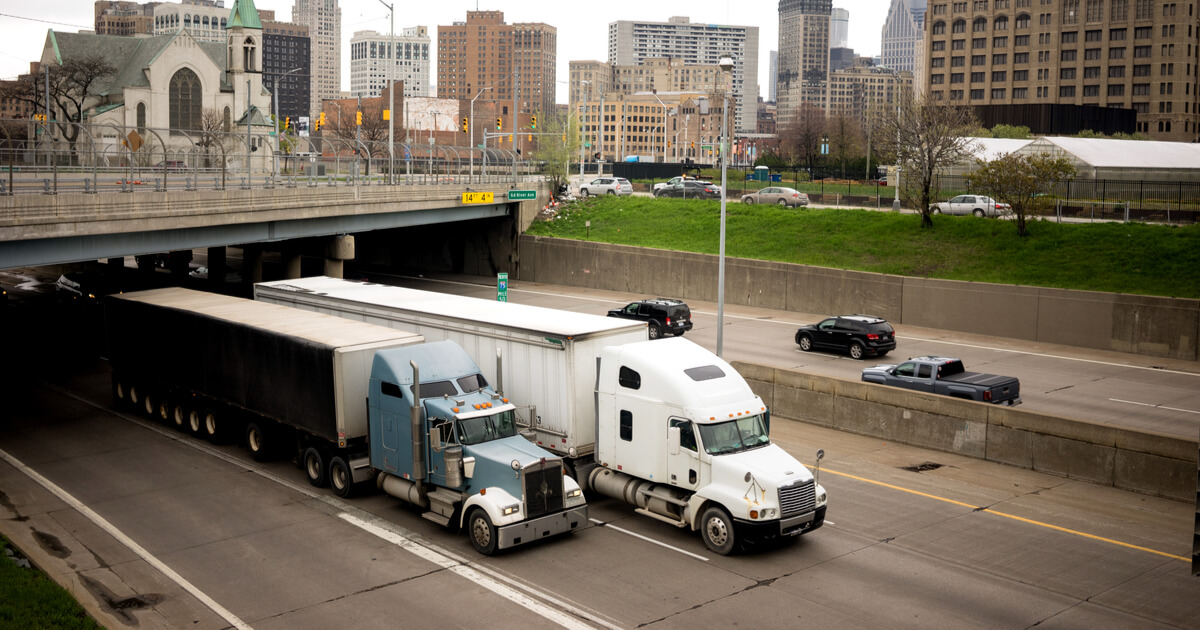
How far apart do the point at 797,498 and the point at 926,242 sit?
34.8 m

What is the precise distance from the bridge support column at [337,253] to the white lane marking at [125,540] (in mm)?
24230

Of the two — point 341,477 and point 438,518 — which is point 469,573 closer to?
point 438,518

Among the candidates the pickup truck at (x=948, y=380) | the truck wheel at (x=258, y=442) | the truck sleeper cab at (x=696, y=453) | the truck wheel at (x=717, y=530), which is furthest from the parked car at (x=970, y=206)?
the truck wheel at (x=258, y=442)

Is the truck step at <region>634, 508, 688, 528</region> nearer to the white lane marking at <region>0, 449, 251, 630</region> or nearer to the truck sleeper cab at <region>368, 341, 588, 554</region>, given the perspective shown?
the truck sleeper cab at <region>368, 341, 588, 554</region>

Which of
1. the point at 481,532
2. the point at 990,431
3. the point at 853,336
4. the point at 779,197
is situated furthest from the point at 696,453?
the point at 779,197

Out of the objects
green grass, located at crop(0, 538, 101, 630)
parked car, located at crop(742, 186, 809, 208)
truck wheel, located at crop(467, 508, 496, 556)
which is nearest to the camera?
green grass, located at crop(0, 538, 101, 630)

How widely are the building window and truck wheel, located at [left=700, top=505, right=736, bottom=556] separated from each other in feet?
350

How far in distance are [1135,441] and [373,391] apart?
15.1 m

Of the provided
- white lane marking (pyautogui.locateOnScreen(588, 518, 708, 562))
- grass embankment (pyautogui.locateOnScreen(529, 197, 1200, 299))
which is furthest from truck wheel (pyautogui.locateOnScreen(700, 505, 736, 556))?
grass embankment (pyautogui.locateOnScreen(529, 197, 1200, 299))

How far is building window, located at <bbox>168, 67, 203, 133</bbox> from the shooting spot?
109 m

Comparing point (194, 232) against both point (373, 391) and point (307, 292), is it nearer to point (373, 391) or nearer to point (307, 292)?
point (307, 292)

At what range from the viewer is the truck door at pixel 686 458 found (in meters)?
16.1

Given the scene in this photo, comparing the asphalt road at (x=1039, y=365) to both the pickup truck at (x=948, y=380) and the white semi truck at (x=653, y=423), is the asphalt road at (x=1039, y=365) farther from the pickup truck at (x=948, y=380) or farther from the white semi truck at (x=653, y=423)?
the white semi truck at (x=653, y=423)

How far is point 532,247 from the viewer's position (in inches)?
2362
